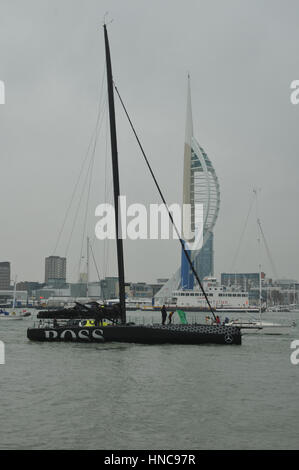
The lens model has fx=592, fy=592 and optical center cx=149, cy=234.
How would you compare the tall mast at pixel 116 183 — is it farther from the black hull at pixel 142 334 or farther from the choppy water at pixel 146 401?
the choppy water at pixel 146 401

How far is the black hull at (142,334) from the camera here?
25266mm

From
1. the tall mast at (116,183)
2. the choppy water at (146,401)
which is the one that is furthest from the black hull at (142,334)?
the choppy water at (146,401)

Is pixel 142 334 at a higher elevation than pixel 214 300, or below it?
higher

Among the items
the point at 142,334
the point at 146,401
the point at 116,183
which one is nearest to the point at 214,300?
A: the point at 116,183

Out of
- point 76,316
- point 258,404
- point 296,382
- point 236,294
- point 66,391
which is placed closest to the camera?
point 258,404

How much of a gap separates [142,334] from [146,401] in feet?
37.9

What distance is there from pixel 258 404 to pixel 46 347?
13172 mm

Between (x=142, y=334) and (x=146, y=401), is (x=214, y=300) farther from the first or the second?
(x=146, y=401)

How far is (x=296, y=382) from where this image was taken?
17188mm

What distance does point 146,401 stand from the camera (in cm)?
1370

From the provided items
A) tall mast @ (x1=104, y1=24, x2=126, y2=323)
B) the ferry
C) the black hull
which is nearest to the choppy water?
the black hull

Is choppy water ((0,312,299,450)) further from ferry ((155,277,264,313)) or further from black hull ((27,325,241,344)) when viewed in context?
ferry ((155,277,264,313))
